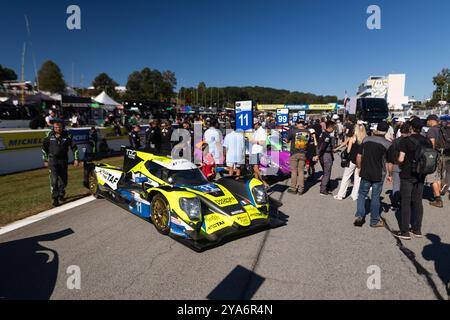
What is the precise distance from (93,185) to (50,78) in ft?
276

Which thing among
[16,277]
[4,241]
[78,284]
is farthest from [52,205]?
[78,284]

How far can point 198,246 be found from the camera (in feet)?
13.3

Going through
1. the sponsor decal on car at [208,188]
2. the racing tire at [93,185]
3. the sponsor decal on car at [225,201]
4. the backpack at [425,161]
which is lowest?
the racing tire at [93,185]

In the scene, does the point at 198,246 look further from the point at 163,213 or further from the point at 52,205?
the point at 52,205

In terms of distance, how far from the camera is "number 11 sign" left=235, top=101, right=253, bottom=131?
827 centimetres

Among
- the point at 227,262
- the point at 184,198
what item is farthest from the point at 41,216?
the point at 227,262

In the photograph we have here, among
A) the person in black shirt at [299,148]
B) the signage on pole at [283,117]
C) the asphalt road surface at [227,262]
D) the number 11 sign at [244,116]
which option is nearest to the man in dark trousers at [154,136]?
the number 11 sign at [244,116]

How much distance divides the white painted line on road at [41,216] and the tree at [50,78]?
81534 millimetres

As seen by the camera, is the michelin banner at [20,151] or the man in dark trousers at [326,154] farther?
the michelin banner at [20,151]

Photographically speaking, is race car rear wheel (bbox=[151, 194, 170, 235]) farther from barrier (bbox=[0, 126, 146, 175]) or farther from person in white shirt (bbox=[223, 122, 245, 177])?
barrier (bbox=[0, 126, 146, 175])

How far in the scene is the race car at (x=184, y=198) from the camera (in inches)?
169

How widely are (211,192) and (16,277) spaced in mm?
2810

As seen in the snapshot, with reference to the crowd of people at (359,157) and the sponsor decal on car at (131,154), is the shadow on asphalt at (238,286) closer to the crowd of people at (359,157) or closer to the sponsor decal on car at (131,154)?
the crowd of people at (359,157)

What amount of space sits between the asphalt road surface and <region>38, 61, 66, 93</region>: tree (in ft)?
276
